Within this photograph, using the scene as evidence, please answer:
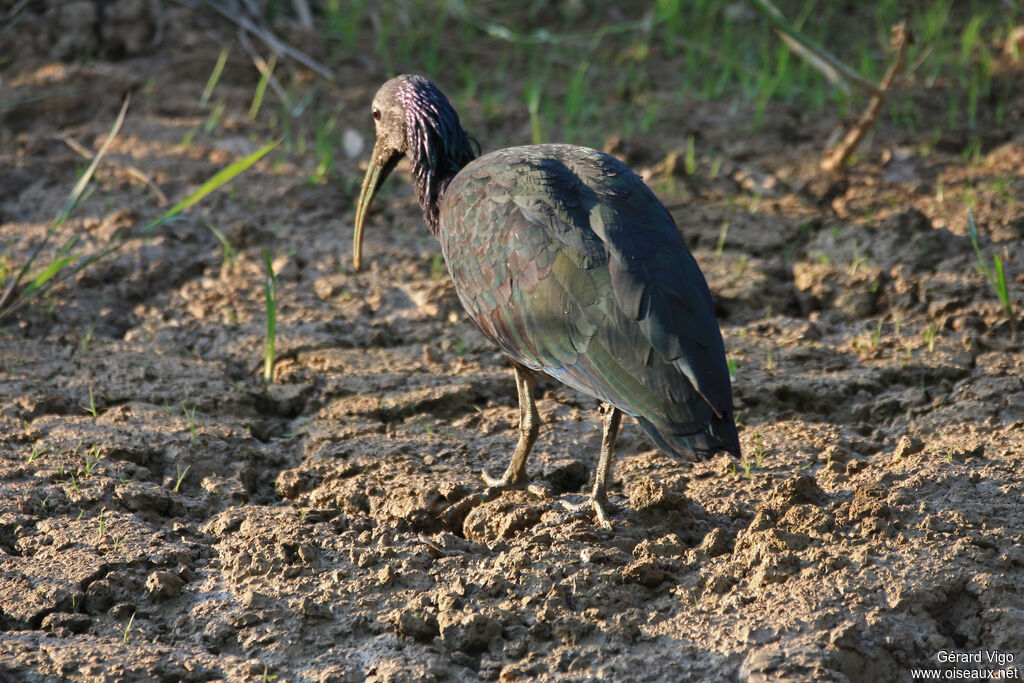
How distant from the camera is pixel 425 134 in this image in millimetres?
4340

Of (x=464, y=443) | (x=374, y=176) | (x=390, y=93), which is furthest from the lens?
(x=374, y=176)

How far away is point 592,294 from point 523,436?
69cm

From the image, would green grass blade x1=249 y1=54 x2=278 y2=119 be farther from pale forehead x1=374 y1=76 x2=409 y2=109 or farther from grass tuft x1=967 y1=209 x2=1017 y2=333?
grass tuft x1=967 y1=209 x2=1017 y2=333

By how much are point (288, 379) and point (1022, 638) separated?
2910 millimetres

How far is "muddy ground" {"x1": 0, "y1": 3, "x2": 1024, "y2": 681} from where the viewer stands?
10.0ft

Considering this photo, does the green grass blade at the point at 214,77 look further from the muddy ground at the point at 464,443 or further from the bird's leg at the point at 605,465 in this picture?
the bird's leg at the point at 605,465

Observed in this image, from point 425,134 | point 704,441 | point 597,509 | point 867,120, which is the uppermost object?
point 867,120

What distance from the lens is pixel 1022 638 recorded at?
292cm

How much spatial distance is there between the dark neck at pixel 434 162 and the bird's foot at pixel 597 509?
1.30 metres

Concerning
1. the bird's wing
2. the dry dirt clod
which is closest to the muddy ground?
the dry dirt clod

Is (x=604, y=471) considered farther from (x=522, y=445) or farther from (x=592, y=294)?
(x=592, y=294)

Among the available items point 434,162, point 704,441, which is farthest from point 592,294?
point 434,162

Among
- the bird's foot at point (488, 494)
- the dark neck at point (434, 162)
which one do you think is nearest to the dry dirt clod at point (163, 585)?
the bird's foot at point (488, 494)

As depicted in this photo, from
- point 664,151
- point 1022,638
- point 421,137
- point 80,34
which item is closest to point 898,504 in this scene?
point 1022,638
